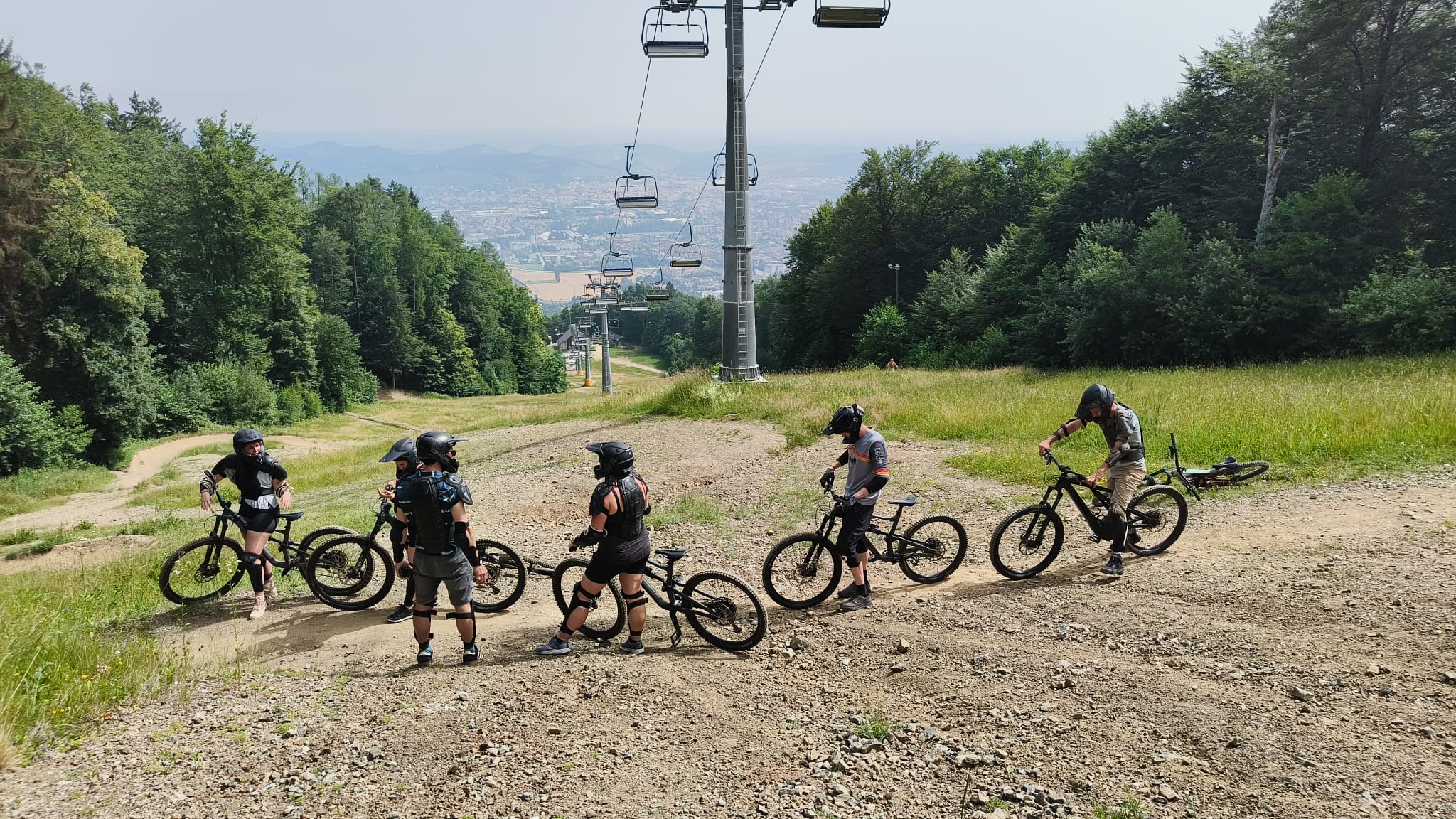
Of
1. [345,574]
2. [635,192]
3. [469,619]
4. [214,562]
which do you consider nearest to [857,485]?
[469,619]

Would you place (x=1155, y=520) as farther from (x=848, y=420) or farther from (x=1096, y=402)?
(x=848, y=420)

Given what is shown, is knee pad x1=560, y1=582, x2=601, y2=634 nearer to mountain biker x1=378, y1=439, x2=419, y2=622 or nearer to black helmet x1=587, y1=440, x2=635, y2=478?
black helmet x1=587, y1=440, x2=635, y2=478

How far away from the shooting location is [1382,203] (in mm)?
32469

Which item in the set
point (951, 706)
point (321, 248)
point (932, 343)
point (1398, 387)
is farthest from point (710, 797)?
point (321, 248)

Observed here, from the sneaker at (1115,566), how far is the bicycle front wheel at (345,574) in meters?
8.34

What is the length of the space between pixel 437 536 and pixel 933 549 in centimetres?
547

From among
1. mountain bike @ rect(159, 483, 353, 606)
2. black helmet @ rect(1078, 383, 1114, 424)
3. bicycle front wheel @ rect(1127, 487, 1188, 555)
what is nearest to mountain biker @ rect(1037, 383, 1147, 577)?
black helmet @ rect(1078, 383, 1114, 424)

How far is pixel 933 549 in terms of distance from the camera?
31.6ft

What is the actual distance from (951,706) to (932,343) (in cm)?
4692

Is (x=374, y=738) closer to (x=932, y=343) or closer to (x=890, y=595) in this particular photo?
(x=890, y=595)

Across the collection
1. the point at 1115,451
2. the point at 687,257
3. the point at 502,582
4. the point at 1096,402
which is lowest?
the point at 502,582

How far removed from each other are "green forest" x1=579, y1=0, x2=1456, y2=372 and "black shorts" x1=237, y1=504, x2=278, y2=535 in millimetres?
31681

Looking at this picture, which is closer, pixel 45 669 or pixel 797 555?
pixel 45 669

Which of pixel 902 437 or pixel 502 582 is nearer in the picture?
pixel 502 582
